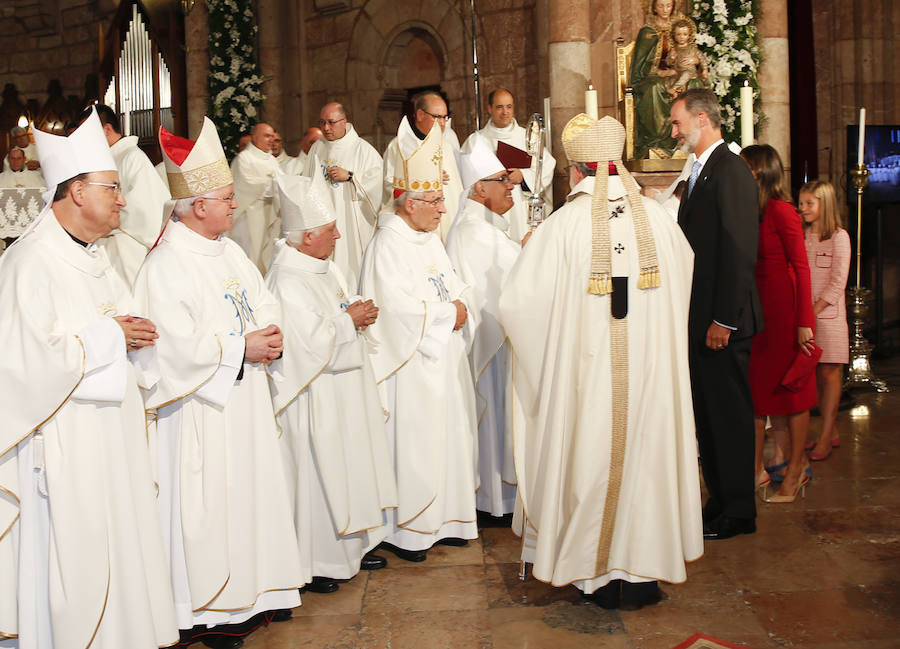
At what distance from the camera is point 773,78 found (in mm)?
8750

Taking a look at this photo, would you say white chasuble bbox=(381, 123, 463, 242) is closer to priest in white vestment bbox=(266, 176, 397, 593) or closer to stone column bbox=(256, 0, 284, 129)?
priest in white vestment bbox=(266, 176, 397, 593)

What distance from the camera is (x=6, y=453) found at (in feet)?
10.0

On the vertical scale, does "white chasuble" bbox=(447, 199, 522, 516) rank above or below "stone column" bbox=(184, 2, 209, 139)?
below

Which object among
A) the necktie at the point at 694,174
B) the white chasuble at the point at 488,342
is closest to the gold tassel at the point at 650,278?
the necktie at the point at 694,174

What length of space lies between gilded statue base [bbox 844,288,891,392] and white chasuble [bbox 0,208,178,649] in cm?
667

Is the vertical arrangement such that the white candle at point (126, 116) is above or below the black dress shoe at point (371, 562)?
above

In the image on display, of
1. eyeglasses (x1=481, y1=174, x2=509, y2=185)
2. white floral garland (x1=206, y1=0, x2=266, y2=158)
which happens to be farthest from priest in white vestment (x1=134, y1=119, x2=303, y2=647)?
white floral garland (x1=206, y1=0, x2=266, y2=158)

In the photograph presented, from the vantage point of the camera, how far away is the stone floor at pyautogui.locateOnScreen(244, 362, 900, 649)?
3.73 metres

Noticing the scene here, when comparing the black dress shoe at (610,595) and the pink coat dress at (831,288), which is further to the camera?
the pink coat dress at (831,288)

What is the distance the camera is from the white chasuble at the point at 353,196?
8117 millimetres

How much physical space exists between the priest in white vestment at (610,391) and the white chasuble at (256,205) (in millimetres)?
4578

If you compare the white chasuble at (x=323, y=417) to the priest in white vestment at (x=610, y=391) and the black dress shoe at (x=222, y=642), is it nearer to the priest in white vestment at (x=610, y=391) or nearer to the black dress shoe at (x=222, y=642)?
the black dress shoe at (x=222, y=642)

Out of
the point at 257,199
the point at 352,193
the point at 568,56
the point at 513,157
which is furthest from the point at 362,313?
the point at 568,56

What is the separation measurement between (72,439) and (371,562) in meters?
1.87
